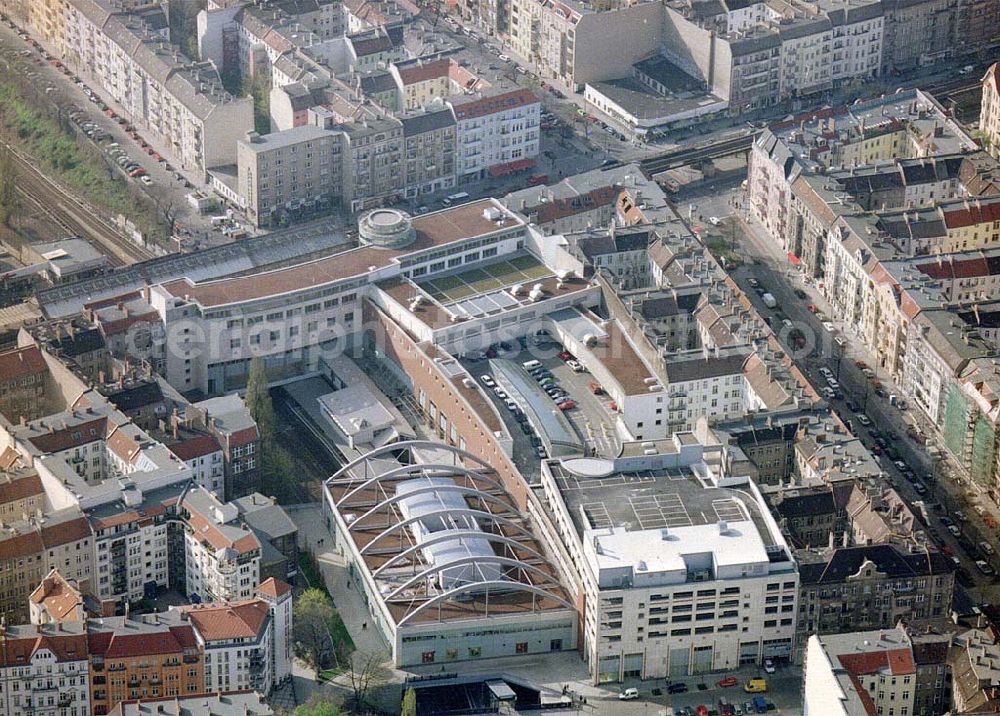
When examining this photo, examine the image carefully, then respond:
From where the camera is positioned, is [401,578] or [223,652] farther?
[401,578]

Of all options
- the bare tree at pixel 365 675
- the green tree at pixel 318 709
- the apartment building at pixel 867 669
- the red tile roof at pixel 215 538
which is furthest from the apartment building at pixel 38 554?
the apartment building at pixel 867 669

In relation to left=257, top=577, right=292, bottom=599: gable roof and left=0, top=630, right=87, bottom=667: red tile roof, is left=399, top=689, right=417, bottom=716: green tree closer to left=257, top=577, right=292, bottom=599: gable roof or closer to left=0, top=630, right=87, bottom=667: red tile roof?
left=257, top=577, right=292, bottom=599: gable roof

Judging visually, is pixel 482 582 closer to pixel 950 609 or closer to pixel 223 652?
pixel 223 652

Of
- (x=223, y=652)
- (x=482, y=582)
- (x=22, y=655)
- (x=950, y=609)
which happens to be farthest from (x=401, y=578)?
(x=950, y=609)

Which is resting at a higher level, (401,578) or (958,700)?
(401,578)

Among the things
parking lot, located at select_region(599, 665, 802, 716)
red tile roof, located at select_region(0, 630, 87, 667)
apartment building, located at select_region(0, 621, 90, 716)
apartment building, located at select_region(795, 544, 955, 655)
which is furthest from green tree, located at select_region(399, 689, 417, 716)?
apartment building, located at select_region(795, 544, 955, 655)

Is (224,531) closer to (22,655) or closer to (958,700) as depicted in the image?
(22,655)

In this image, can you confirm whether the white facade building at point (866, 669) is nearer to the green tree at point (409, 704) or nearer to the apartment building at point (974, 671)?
the apartment building at point (974, 671)
